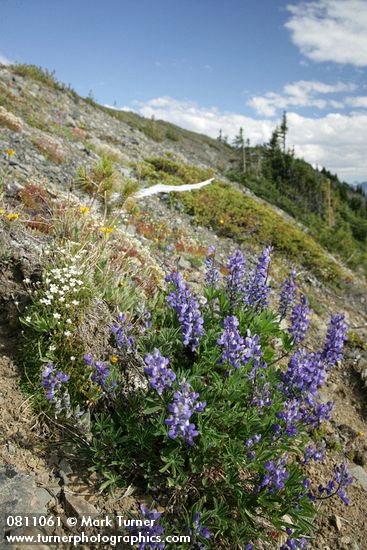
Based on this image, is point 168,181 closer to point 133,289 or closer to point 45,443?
point 133,289

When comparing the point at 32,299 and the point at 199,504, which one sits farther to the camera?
the point at 32,299

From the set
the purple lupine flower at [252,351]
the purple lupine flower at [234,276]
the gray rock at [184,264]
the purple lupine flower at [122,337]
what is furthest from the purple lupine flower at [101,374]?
the gray rock at [184,264]

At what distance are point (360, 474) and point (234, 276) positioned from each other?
2714 millimetres

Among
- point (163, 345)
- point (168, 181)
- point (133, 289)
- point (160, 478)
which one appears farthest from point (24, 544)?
point (168, 181)

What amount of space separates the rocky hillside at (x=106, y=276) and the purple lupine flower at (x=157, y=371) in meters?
1.05

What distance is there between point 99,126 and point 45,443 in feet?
63.6

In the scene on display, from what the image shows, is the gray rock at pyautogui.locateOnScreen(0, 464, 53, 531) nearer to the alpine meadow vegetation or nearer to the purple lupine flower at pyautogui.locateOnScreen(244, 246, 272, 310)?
the alpine meadow vegetation

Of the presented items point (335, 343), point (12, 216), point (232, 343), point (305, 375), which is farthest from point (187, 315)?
point (12, 216)

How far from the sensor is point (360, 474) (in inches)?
175

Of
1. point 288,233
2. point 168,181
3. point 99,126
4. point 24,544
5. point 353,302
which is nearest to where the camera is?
point 24,544

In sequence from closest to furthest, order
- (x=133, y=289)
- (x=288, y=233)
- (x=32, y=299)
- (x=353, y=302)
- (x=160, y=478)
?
(x=160, y=478), (x=32, y=299), (x=133, y=289), (x=353, y=302), (x=288, y=233)

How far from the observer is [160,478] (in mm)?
3240

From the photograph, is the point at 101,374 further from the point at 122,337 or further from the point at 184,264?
the point at 184,264

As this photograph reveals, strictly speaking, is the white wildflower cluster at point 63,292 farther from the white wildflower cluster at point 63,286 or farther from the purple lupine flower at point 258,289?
the purple lupine flower at point 258,289
